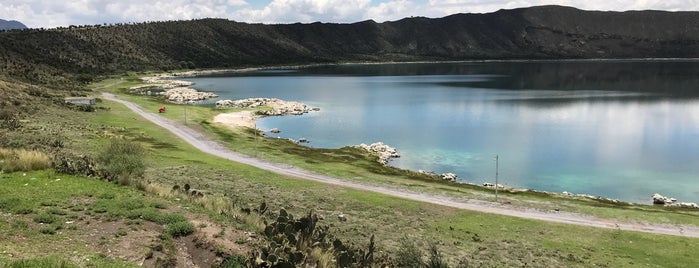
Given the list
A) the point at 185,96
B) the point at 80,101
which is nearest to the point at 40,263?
the point at 80,101

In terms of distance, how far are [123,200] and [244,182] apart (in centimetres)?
1608

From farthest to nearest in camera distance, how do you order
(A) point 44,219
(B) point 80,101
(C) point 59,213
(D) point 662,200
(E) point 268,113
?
(E) point 268,113
(B) point 80,101
(D) point 662,200
(C) point 59,213
(A) point 44,219

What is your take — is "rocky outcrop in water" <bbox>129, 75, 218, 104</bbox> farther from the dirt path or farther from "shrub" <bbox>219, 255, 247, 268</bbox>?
"shrub" <bbox>219, 255, 247, 268</bbox>

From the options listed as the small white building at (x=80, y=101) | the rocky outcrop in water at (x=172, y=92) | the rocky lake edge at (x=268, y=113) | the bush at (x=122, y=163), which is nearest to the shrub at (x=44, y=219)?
the bush at (x=122, y=163)

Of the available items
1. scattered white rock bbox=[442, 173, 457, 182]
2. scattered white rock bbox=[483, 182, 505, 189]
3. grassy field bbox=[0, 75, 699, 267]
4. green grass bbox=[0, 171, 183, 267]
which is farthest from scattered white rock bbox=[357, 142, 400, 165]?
green grass bbox=[0, 171, 183, 267]

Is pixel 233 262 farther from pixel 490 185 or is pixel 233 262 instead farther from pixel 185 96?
pixel 185 96

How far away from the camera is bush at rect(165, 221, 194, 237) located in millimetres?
17328

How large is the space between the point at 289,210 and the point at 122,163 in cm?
904

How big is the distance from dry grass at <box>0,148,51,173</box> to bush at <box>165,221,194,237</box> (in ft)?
32.4

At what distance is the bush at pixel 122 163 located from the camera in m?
24.0

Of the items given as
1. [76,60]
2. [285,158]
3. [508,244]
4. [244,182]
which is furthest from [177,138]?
[76,60]

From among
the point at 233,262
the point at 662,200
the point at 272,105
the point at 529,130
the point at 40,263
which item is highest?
the point at 272,105

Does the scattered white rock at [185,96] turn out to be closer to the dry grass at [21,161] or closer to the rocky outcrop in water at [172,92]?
the rocky outcrop in water at [172,92]

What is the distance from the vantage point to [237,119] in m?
83.2
